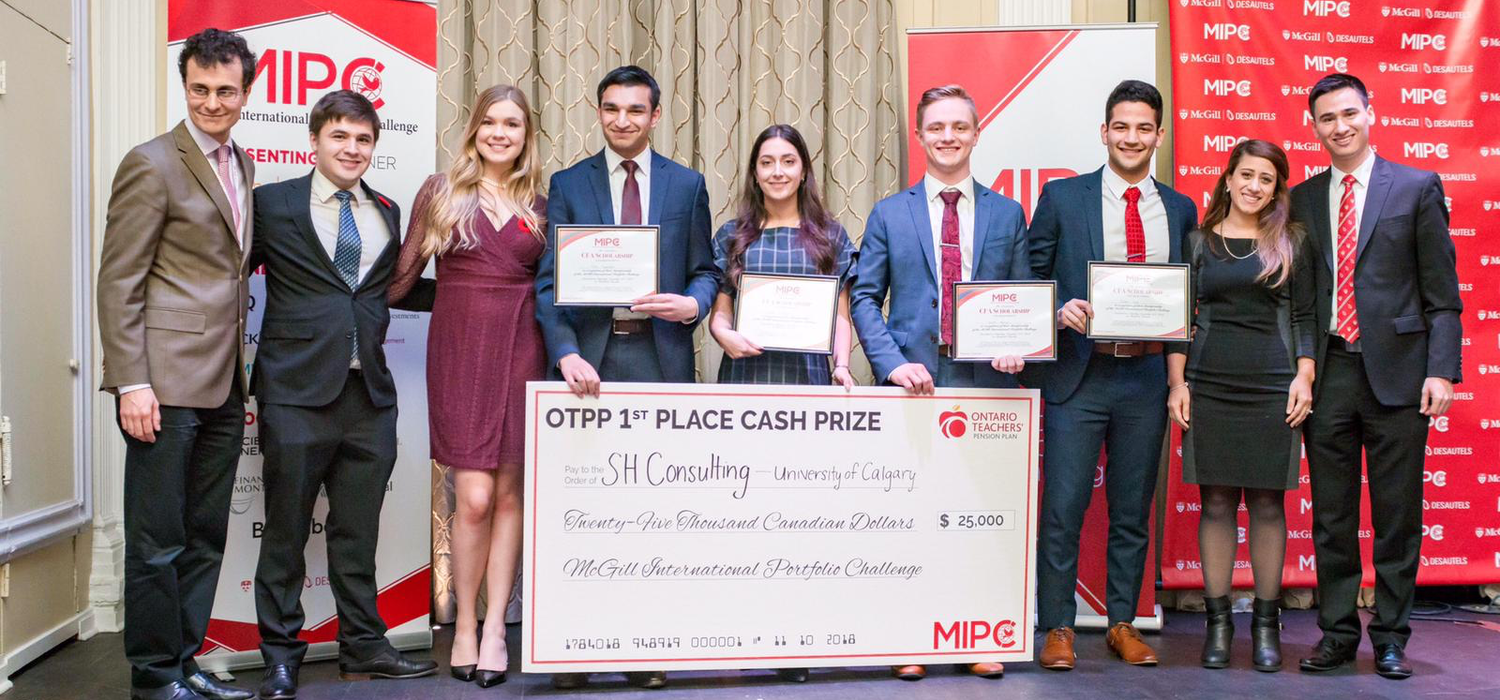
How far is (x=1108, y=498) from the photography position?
3014 millimetres

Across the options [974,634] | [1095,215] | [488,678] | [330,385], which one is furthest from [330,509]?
[1095,215]

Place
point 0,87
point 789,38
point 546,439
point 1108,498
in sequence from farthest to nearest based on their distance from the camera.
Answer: point 789,38 → point 1108,498 → point 0,87 → point 546,439

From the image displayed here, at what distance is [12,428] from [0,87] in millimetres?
915

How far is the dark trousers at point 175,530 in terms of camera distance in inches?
96.3

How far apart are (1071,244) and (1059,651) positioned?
1130mm

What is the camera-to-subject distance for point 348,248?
2.70 meters

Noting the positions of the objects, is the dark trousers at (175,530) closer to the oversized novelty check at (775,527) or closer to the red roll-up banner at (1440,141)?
the oversized novelty check at (775,527)

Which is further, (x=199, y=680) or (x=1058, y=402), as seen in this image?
(x=1058, y=402)

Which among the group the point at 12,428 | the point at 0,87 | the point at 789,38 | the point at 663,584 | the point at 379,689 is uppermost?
the point at 789,38

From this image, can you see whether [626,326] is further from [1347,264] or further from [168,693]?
[1347,264]

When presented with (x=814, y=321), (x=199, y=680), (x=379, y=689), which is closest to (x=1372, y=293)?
(x=814, y=321)

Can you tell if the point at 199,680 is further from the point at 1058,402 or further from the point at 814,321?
the point at 1058,402

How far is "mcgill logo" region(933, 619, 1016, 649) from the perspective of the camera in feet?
8.95

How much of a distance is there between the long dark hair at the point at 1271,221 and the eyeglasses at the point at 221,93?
2.59 m
